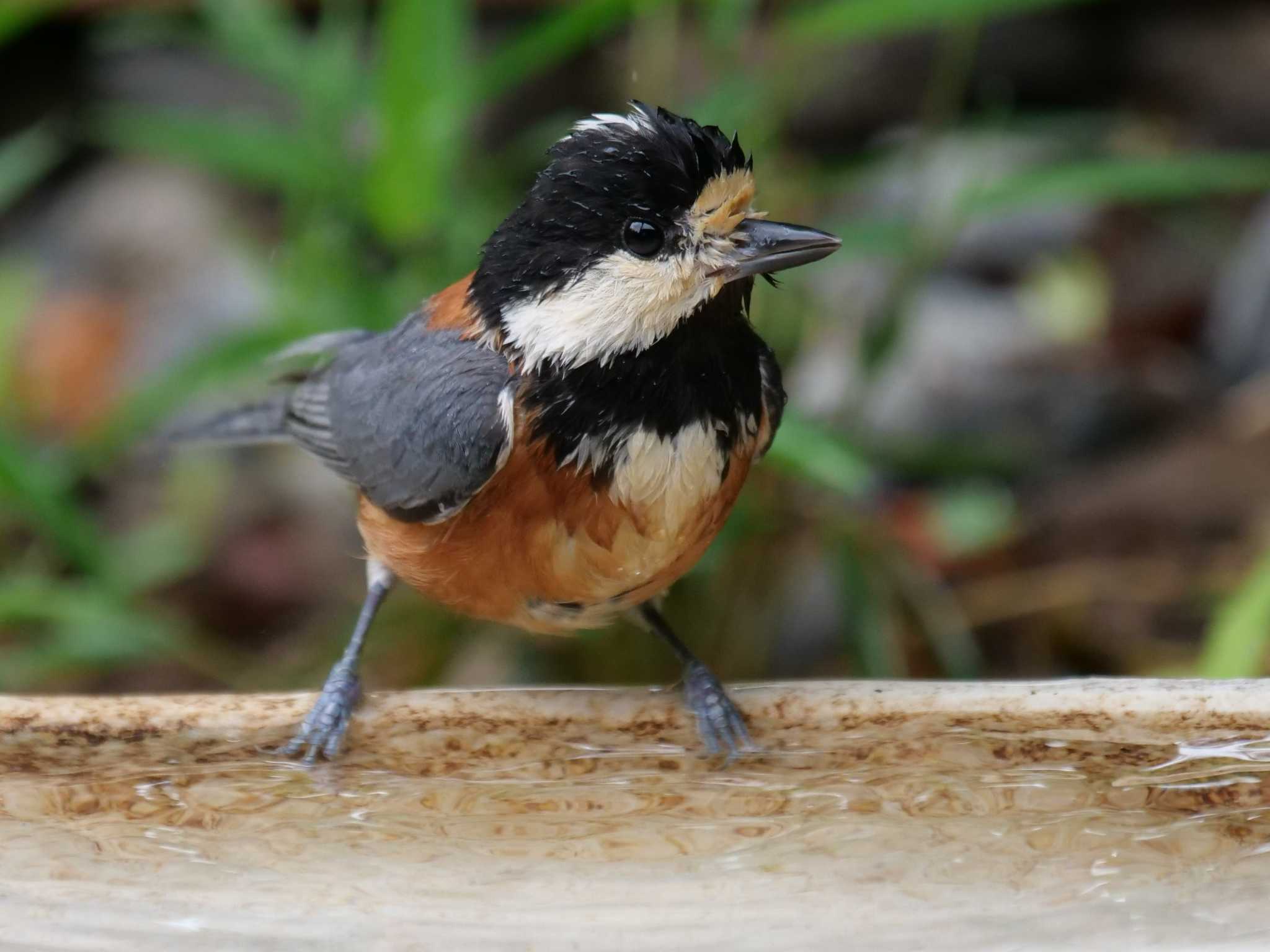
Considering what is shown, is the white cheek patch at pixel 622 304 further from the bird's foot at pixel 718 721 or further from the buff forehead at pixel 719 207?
the bird's foot at pixel 718 721

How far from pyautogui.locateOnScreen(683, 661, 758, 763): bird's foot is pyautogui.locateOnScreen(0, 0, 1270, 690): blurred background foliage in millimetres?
676

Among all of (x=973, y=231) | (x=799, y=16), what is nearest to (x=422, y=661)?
(x=799, y=16)

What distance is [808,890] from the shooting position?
2.37 meters

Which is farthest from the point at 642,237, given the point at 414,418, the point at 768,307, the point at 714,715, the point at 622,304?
the point at 768,307

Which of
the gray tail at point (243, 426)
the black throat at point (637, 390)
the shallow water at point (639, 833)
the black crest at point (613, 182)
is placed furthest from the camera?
the gray tail at point (243, 426)

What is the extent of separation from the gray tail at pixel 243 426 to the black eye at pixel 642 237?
1.39m

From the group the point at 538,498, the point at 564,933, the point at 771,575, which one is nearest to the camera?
the point at 564,933

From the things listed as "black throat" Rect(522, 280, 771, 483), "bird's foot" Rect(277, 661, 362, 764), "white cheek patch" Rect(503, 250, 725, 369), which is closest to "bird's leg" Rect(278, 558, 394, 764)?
"bird's foot" Rect(277, 661, 362, 764)

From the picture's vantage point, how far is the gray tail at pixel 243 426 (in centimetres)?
371

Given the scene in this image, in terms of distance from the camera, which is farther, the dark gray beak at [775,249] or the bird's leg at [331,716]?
the bird's leg at [331,716]

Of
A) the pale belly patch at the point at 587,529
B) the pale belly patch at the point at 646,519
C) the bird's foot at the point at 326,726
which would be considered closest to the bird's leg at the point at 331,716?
the bird's foot at the point at 326,726

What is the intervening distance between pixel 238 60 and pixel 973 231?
3823mm

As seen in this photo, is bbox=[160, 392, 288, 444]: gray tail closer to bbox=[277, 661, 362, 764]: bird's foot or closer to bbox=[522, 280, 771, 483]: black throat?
bbox=[277, 661, 362, 764]: bird's foot

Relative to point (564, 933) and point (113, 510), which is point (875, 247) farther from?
point (113, 510)
